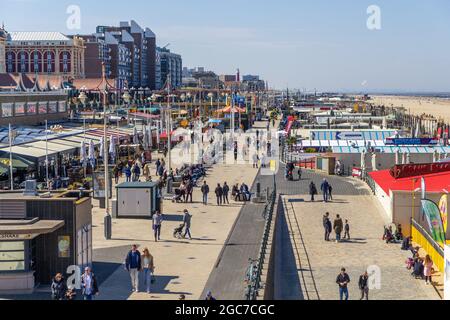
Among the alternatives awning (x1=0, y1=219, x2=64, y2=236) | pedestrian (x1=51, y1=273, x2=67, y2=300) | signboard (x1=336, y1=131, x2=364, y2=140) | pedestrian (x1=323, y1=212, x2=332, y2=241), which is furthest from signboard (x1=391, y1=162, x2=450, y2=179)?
signboard (x1=336, y1=131, x2=364, y2=140)

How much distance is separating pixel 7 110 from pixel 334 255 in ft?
92.7

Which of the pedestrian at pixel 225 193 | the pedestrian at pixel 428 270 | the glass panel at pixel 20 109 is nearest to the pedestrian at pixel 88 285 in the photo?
the pedestrian at pixel 428 270

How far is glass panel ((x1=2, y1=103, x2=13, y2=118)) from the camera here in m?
41.0

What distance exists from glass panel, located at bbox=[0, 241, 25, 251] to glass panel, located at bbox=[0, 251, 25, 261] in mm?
73

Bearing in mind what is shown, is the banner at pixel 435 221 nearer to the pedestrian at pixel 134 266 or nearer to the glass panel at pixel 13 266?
the pedestrian at pixel 134 266

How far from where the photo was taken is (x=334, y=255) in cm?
1875

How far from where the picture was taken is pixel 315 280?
642 inches

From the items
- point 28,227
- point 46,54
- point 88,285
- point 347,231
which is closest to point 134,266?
point 88,285

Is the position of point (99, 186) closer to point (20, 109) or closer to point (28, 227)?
point (28, 227)

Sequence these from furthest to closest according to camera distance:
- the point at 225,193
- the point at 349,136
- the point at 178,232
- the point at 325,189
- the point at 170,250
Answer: the point at 349,136 < the point at 325,189 < the point at 225,193 < the point at 178,232 < the point at 170,250

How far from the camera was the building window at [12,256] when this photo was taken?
497 inches

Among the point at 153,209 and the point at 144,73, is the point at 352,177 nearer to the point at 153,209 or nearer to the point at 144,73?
the point at 153,209

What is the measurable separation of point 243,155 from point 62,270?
1152 inches
